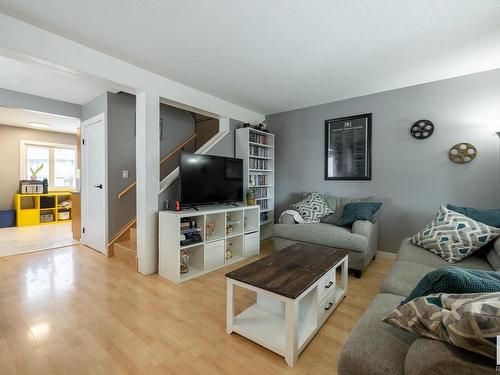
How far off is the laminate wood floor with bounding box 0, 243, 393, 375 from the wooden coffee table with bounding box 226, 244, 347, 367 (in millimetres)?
70

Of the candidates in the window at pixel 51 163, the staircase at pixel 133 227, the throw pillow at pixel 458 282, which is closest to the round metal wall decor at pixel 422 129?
the staircase at pixel 133 227

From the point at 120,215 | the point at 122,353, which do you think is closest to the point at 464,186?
the point at 122,353

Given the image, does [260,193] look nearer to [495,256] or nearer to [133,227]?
[133,227]

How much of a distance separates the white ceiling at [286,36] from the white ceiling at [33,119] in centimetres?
267

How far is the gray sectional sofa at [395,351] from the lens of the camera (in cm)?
61

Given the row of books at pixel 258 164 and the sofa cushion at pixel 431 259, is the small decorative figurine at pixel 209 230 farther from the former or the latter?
the sofa cushion at pixel 431 259

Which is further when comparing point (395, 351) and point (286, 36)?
point (286, 36)

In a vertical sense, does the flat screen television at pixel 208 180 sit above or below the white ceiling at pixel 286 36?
below

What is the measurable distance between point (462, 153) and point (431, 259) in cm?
167

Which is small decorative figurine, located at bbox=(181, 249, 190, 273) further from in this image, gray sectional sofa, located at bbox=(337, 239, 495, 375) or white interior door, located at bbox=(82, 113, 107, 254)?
gray sectional sofa, located at bbox=(337, 239, 495, 375)

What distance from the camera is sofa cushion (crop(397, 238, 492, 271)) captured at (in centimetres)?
183

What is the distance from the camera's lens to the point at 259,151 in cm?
410

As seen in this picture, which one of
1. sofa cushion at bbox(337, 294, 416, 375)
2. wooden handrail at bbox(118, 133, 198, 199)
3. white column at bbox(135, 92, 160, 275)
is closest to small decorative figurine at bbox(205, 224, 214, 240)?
white column at bbox(135, 92, 160, 275)

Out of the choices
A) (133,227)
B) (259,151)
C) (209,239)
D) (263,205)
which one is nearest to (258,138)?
(259,151)
